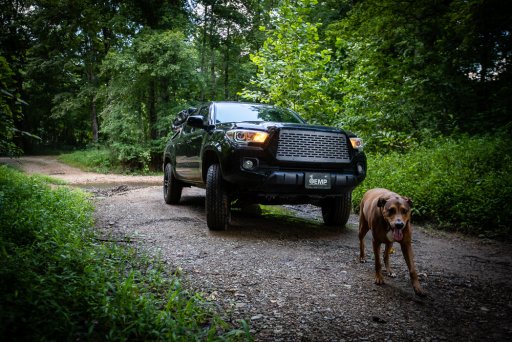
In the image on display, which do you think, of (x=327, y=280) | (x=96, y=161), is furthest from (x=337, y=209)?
(x=96, y=161)

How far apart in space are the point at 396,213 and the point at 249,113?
3439mm

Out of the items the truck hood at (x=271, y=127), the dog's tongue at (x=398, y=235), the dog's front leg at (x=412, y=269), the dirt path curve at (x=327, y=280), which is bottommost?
the dirt path curve at (x=327, y=280)

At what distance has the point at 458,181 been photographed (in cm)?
625

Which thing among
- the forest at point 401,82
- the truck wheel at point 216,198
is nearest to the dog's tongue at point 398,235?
the truck wheel at point 216,198

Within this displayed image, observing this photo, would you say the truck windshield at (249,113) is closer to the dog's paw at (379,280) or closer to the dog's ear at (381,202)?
the dog's ear at (381,202)

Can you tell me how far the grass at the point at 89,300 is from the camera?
1.87 metres

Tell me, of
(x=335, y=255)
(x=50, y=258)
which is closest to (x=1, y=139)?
(x=50, y=258)

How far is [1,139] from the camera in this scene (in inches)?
211

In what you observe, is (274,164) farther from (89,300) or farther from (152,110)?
(152,110)

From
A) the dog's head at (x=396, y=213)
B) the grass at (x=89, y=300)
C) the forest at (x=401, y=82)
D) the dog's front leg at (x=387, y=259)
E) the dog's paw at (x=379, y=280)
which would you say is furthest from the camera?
the forest at (x=401, y=82)

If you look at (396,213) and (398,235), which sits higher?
(396,213)

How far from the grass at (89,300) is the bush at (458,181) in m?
4.74

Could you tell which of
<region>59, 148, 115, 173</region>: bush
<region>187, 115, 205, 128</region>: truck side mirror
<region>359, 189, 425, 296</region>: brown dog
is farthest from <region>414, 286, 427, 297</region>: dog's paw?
<region>59, 148, 115, 173</region>: bush

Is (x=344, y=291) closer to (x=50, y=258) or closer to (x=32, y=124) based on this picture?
(x=50, y=258)
